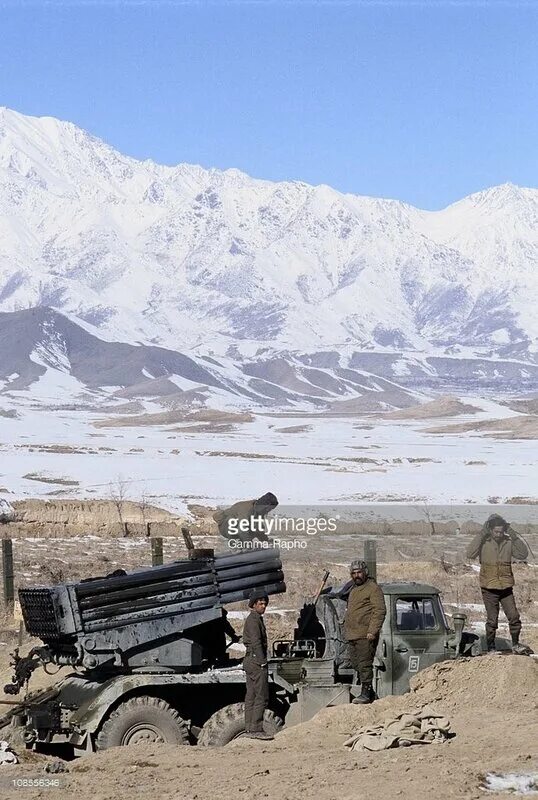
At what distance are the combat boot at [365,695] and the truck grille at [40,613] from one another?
2694mm

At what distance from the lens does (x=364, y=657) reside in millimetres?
11555

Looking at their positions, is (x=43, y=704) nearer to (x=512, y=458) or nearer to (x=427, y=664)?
(x=427, y=664)

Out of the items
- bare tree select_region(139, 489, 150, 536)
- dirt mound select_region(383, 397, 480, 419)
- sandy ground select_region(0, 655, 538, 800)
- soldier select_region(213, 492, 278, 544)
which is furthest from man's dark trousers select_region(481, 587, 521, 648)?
dirt mound select_region(383, 397, 480, 419)

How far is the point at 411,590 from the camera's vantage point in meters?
12.0

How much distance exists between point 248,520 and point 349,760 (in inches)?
239

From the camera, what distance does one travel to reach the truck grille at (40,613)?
11.2m

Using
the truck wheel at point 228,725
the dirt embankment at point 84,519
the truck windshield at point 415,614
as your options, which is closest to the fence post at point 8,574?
the truck wheel at point 228,725

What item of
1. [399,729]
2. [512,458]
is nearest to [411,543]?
[399,729]

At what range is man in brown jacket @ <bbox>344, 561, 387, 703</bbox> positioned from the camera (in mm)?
11508

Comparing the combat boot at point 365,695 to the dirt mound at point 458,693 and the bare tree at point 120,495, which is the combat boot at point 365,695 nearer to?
the dirt mound at point 458,693

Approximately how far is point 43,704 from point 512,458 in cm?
7615

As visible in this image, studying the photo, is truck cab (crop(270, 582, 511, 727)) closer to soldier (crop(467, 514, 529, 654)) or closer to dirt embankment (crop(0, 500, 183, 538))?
soldier (crop(467, 514, 529, 654))

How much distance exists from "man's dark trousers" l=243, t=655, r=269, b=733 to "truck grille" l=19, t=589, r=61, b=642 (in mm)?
1681

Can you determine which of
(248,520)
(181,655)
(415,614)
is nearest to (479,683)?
(415,614)
